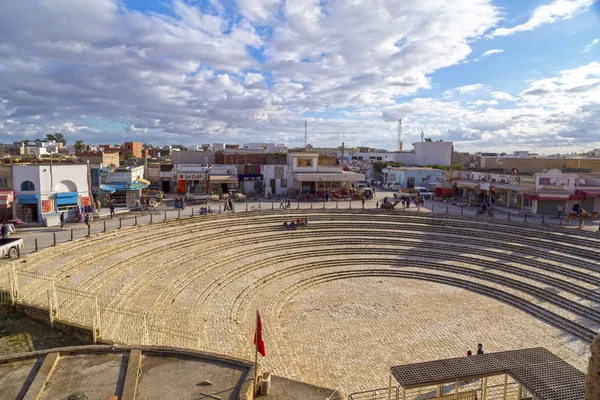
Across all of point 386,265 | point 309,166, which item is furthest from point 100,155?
point 386,265

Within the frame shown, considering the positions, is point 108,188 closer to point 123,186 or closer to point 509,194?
point 123,186

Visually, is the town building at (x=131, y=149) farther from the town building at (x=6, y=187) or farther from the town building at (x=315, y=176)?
the town building at (x=6, y=187)

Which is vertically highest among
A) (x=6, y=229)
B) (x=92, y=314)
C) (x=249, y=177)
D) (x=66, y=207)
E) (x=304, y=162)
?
(x=304, y=162)

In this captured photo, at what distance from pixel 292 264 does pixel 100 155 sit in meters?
30.0

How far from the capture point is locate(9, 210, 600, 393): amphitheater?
13.3 m

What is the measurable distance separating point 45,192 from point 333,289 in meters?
19.0

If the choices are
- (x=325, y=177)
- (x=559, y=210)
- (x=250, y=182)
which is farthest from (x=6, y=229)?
(x=559, y=210)

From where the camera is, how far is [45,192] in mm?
23391

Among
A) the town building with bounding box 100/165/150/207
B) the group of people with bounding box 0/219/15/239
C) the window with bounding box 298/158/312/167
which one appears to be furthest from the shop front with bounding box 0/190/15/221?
the window with bounding box 298/158/312/167

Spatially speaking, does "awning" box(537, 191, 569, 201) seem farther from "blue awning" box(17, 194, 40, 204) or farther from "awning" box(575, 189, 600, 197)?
"blue awning" box(17, 194, 40, 204)

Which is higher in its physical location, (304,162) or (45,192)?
(304,162)

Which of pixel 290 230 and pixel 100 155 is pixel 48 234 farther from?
pixel 100 155

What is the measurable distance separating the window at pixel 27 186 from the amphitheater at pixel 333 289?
7503mm

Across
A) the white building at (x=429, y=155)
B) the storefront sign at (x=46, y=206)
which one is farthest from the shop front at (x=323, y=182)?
the white building at (x=429, y=155)
